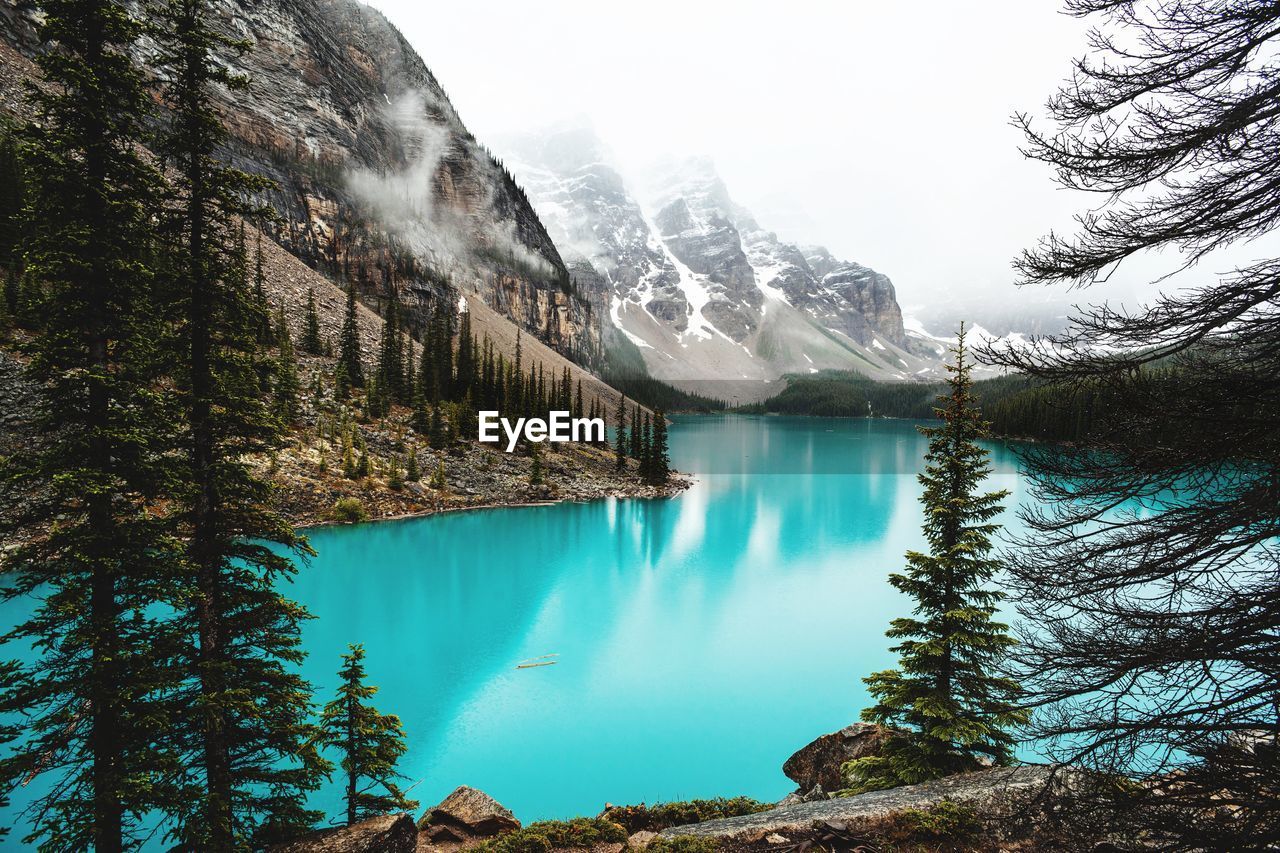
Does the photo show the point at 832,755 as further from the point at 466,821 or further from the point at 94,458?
the point at 94,458

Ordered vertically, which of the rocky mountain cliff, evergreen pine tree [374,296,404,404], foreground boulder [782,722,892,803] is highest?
the rocky mountain cliff

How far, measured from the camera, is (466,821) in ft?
28.7

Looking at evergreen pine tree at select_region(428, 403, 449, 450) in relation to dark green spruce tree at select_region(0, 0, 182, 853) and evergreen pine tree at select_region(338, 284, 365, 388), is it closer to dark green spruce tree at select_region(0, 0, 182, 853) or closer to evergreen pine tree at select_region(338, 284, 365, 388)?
evergreen pine tree at select_region(338, 284, 365, 388)

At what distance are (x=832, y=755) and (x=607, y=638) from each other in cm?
1275

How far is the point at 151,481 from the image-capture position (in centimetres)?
646

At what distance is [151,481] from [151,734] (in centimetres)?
333

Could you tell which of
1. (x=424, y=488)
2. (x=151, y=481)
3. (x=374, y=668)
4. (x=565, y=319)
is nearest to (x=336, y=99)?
(x=565, y=319)

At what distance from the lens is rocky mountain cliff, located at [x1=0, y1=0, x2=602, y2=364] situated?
7425cm

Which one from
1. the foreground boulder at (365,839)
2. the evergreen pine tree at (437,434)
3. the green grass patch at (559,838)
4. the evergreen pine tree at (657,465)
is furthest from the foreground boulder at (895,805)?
the evergreen pine tree at (657,465)

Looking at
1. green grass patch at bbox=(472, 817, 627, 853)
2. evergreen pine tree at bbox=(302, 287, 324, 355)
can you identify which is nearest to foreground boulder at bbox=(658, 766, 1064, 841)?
green grass patch at bbox=(472, 817, 627, 853)

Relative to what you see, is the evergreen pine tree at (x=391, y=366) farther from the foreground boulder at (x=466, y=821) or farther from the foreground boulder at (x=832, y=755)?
the foreground boulder at (x=832, y=755)

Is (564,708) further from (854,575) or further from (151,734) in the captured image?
(854,575)

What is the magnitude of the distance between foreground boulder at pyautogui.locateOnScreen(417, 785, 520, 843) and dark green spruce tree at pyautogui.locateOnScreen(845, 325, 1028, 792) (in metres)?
6.71

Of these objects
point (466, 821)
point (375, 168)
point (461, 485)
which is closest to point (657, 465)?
point (461, 485)
